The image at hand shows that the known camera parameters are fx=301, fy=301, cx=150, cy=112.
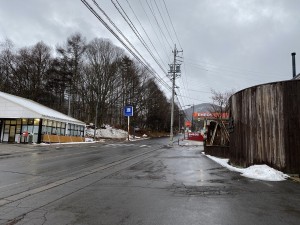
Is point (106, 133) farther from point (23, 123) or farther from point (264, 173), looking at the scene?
point (264, 173)

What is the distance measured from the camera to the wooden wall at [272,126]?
11578mm

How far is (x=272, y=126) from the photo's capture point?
12141mm

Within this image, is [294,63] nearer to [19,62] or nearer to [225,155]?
[225,155]

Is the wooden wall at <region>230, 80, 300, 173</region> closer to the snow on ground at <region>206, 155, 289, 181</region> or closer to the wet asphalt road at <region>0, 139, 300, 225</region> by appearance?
the snow on ground at <region>206, 155, 289, 181</region>

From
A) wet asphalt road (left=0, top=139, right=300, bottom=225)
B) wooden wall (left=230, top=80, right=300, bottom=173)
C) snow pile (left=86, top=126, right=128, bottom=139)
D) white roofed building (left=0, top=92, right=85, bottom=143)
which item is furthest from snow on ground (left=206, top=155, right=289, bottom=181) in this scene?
snow pile (left=86, top=126, right=128, bottom=139)

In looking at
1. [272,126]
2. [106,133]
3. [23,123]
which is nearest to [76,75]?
[106,133]

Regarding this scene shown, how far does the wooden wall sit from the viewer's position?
456 inches

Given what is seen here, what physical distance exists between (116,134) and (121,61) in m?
15.7

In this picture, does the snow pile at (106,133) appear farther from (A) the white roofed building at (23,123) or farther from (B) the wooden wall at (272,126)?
(B) the wooden wall at (272,126)

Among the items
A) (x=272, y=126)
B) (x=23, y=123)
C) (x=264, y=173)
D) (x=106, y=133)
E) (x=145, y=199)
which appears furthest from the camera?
(x=106, y=133)

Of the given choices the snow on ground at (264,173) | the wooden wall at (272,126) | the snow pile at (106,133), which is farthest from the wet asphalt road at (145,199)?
the snow pile at (106,133)

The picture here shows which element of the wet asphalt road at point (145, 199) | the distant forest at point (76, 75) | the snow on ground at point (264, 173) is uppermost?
the distant forest at point (76, 75)

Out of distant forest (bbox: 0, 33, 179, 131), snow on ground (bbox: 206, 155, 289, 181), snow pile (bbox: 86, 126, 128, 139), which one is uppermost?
distant forest (bbox: 0, 33, 179, 131)

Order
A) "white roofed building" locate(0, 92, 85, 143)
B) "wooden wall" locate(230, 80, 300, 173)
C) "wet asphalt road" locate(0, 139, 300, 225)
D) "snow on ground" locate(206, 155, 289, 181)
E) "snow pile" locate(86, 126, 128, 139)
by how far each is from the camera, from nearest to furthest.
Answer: "wet asphalt road" locate(0, 139, 300, 225) < "snow on ground" locate(206, 155, 289, 181) < "wooden wall" locate(230, 80, 300, 173) < "white roofed building" locate(0, 92, 85, 143) < "snow pile" locate(86, 126, 128, 139)
